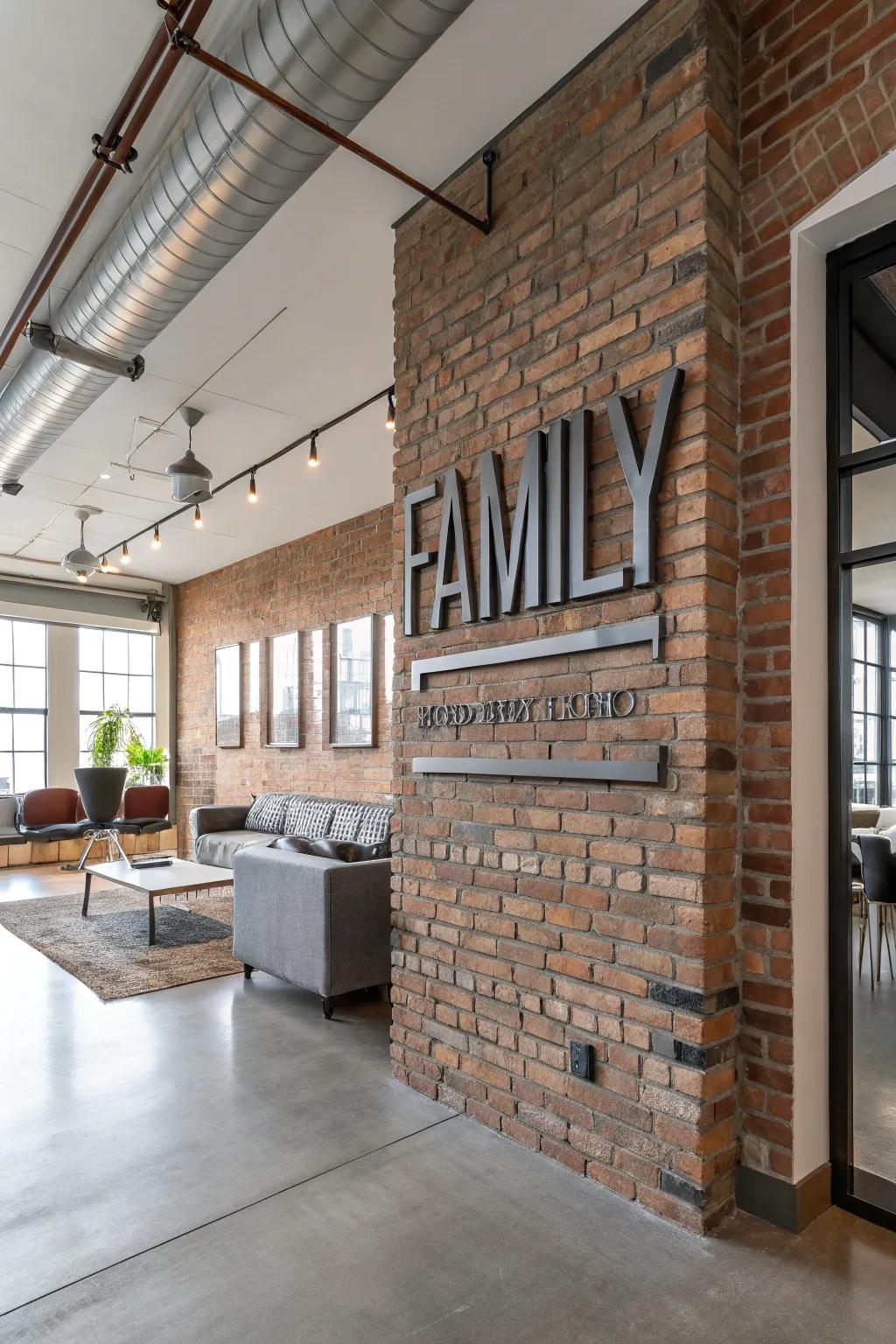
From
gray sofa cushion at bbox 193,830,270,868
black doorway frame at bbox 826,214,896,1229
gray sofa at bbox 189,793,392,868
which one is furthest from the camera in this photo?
gray sofa cushion at bbox 193,830,270,868

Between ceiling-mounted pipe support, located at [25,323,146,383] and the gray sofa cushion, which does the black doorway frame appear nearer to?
ceiling-mounted pipe support, located at [25,323,146,383]

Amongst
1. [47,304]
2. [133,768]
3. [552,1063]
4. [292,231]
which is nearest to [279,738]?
[133,768]

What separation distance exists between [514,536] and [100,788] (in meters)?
6.58

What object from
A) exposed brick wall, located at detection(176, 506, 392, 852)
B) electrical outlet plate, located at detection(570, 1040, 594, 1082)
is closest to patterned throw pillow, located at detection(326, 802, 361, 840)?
exposed brick wall, located at detection(176, 506, 392, 852)

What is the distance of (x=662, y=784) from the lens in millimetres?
2150

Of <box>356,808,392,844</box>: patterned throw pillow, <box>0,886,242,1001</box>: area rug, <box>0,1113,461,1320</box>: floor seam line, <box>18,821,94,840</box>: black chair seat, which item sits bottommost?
<box>0,886,242,1001</box>: area rug

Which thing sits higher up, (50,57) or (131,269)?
(50,57)

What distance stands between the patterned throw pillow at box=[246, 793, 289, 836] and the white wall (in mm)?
5781

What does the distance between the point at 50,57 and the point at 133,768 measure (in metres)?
8.01

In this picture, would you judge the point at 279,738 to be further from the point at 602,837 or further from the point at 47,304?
the point at 602,837

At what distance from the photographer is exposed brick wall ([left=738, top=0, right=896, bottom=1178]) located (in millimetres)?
2059

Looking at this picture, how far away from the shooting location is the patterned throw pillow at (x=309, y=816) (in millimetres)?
6723

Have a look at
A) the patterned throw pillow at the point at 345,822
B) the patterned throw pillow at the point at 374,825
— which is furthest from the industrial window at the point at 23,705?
the patterned throw pillow at the point at 374,825

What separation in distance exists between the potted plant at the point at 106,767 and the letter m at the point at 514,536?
6.33m
